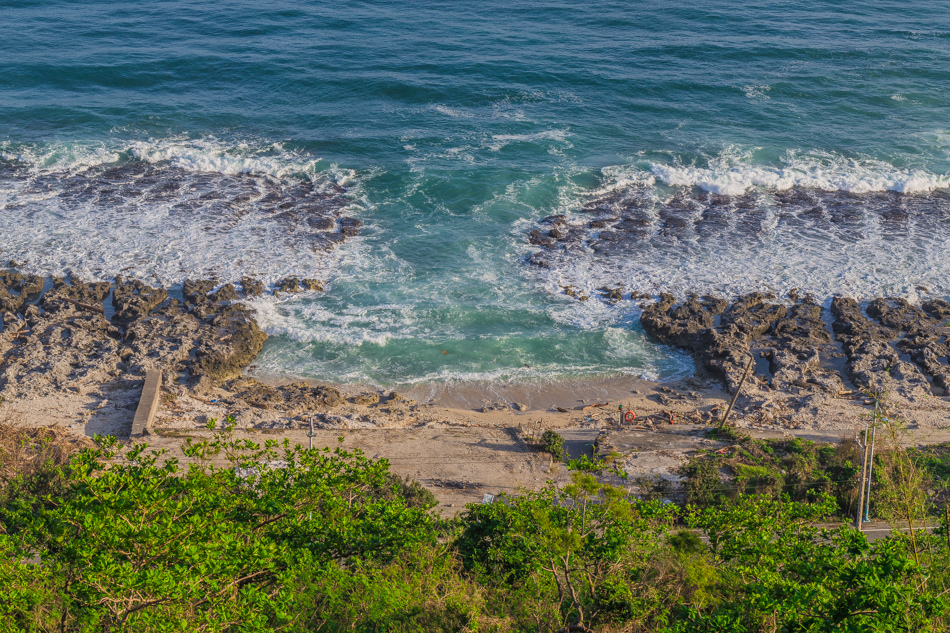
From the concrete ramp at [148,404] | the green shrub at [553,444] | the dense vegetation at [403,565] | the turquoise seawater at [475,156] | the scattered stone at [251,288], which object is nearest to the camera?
the dense vegetation at [403,565]

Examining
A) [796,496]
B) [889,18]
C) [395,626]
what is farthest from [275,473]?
[889,18]

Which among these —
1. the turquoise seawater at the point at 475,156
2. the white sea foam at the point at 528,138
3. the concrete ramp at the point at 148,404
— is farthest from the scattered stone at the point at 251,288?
the white sea foam at the point at 528,138

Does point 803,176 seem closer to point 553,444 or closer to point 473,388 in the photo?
point 473,388

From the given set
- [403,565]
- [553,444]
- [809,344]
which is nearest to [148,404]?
[553,444]

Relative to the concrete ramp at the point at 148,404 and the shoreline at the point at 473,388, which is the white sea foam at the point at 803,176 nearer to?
the shoreline at the point at 473,388

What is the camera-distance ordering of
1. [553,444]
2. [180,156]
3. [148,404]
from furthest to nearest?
[180,156], [148,404], [553,444]

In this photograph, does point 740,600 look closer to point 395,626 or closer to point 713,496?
point 395,626

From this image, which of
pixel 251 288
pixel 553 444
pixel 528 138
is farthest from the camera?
pixel 528 138
